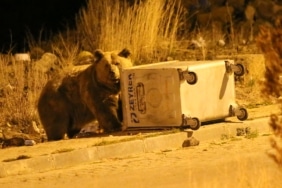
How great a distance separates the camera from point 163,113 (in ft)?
43.0

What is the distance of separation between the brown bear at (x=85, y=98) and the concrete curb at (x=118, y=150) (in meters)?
1.42

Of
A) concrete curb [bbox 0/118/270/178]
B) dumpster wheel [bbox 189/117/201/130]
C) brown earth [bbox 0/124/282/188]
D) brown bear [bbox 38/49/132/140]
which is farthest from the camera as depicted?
brown bear [bbox 38/49/132/140]

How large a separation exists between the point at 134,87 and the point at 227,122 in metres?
1.27

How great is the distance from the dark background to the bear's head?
620 cm

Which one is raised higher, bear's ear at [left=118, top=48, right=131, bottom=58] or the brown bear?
bear's ear at [left=118, top=48, right=131, bottom=58]

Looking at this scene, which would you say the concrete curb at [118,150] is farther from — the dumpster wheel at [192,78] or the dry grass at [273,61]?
the dry grass at [273,61]

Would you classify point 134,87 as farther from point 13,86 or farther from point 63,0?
point 63,0

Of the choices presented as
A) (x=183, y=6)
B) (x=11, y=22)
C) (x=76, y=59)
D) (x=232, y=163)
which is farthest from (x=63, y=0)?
(x=232, y=163)

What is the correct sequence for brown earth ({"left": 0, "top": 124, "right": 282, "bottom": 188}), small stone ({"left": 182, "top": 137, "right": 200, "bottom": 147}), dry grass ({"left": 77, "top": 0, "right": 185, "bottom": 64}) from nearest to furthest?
brown earth ({"left": 0, "top": 124, "right": 282, "bottom": 188}), small stone ({"left": 182, "top": 137, "right": 200, "bottom": 147}), dry grass ({"left": 77, "top": 0, "right": 185, "bottom": 64})

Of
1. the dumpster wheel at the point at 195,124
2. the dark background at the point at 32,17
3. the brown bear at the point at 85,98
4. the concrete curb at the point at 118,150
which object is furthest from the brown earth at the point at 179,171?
the dark background at the point at 32,17

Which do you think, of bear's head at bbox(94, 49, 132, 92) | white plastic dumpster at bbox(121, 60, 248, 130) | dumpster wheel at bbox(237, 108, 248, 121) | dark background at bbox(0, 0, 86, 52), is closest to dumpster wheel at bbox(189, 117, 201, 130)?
white plastic dumpster at bbox(121, 60, 248, 130)

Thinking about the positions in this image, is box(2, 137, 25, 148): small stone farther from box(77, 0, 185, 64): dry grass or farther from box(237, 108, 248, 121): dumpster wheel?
box(77, 0, 185, 64): dry grass

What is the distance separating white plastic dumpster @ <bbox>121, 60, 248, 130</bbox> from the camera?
1297 cm

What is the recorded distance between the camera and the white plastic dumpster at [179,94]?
12969 mm
